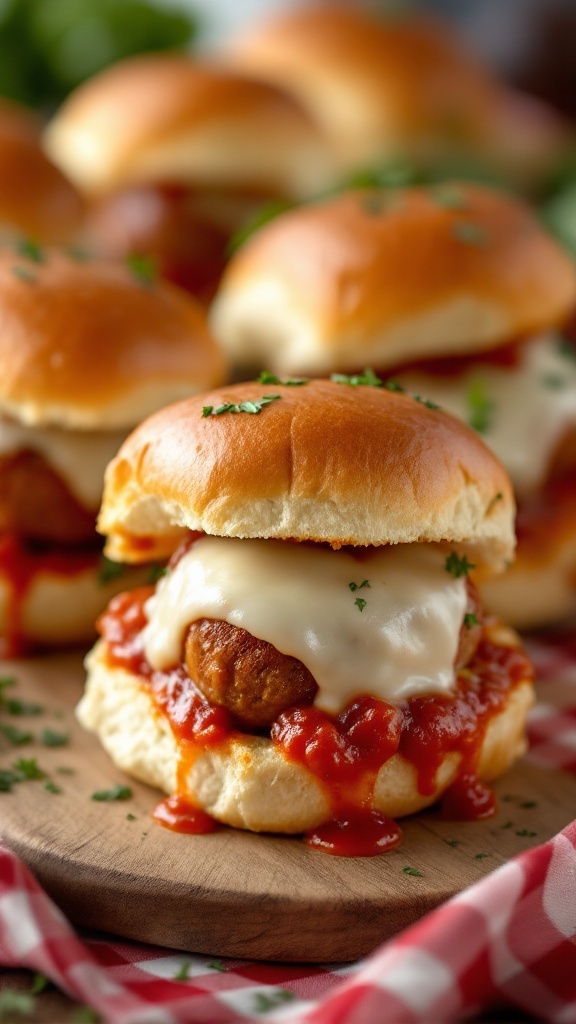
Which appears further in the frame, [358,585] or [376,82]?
[376,82]

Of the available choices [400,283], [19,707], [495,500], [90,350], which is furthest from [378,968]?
[400,283]

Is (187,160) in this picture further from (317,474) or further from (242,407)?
(317,474)

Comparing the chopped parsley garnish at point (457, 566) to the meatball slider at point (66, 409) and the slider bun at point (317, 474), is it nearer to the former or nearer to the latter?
the slider bun at point (317, 474)

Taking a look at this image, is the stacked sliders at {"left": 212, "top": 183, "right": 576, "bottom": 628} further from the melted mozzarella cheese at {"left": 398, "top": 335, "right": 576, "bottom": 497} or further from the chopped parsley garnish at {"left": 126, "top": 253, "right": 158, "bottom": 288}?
the chopped parsley garnish at {"left": 126, "top": 253, "right": 158, "bottom": 288}

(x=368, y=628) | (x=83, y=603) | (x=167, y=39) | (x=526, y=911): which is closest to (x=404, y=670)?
(x=368, y=628)

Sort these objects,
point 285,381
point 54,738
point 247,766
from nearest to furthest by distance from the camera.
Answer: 1. point 247,766
2. point 285,381
3. point 54,738

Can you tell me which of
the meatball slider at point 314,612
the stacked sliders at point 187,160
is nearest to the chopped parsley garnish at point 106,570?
the meatball slider at point 314,612

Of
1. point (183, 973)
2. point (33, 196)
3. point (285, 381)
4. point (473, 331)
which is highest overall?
point (33, 196)

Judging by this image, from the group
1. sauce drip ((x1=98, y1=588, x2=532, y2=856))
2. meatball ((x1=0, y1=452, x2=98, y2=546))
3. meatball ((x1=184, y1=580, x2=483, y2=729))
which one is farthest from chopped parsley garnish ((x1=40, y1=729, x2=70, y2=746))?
meatball ((x1=0, y1=452, x2=98, y2=546))
